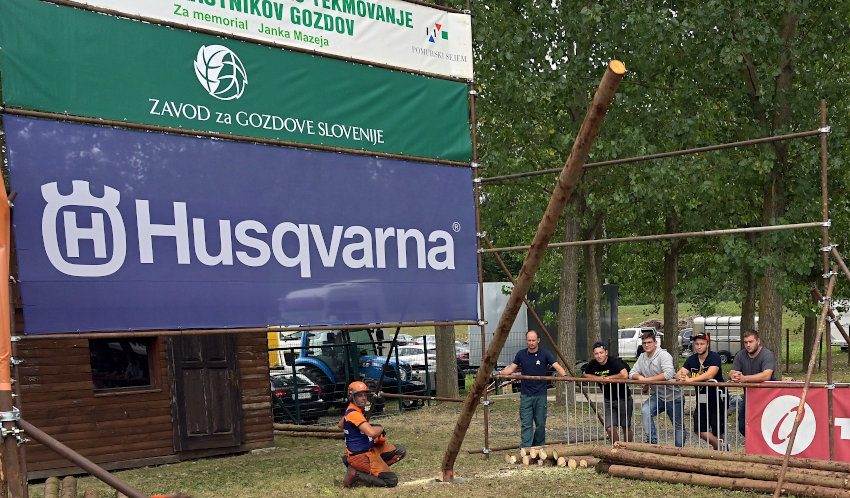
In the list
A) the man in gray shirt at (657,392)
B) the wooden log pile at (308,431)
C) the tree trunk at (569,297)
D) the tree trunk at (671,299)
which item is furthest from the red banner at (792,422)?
the tree trunk at (671,299)

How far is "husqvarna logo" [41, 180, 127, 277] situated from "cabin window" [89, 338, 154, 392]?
465cm

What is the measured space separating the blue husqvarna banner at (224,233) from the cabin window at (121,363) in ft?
13.7

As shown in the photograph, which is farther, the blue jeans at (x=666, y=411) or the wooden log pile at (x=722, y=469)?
the blue jeans at (x=666, y=411)

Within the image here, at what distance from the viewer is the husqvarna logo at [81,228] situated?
917cm

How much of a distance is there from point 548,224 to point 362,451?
412cm

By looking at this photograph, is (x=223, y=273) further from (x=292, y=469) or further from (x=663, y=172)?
(x=663, y=172)

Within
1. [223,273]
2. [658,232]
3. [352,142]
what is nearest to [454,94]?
[352,142]

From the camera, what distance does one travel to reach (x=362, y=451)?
36.6 feet

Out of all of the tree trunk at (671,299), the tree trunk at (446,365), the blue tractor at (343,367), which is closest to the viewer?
the blue tractor at (343,367)

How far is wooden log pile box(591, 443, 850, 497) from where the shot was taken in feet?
31.1

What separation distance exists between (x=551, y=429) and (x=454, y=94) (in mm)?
7021

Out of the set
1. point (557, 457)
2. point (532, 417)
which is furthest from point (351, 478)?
point (532, 417)

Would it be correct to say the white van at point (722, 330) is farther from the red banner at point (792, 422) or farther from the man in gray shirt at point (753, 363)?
the red banner at point (792, 422)

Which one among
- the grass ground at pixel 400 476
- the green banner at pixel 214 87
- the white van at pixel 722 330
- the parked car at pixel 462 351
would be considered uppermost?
the green banner at pixel 214 87
